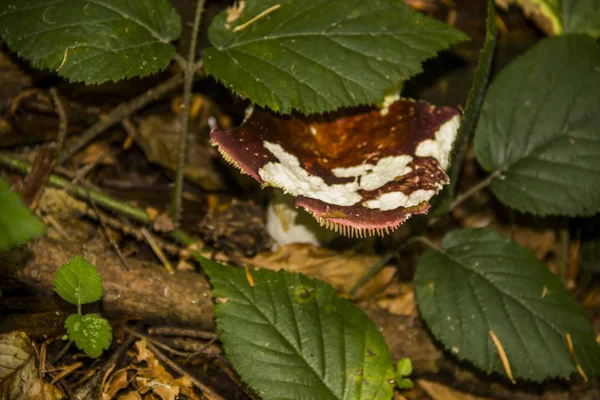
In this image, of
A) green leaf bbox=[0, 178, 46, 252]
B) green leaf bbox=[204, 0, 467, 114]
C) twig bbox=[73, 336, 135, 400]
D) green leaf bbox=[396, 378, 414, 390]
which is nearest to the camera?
green leaf bbox=[0, 178, 46, 252]

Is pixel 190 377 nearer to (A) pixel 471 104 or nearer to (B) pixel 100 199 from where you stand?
(B) pixel 100 199

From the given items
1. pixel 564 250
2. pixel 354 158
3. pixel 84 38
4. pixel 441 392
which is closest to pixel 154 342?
pixel 354 158

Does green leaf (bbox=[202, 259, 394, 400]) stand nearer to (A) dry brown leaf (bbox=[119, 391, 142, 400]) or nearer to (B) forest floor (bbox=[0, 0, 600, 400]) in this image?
(B) forest floor (bbox=[0, 0, 600, 400])

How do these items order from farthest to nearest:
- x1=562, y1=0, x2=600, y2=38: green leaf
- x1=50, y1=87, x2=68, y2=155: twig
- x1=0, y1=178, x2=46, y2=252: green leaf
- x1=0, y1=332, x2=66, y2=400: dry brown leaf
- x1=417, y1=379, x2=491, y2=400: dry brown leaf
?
x1=562, y1=0, x2=600, y2=38: green leaf, x1=50, y1=87, x2=68, y2=155: twig, x1=417, y1=379, x2=491, y2=400: dry brown leaf, x1=0, y1=332, x2=66, y2=400: dry brown leaf, x1=0, y1=178, x2=46, y2=252: green leaf

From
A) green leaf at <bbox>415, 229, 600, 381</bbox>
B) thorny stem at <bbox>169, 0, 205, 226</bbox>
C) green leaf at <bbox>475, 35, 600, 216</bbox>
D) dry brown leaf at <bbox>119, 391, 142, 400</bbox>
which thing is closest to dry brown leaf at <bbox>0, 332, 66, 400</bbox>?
dry brown leaf at <bbox>119, 391, 142, 400</bbox>

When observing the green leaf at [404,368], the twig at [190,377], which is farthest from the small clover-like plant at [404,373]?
the twig at [190,377]
